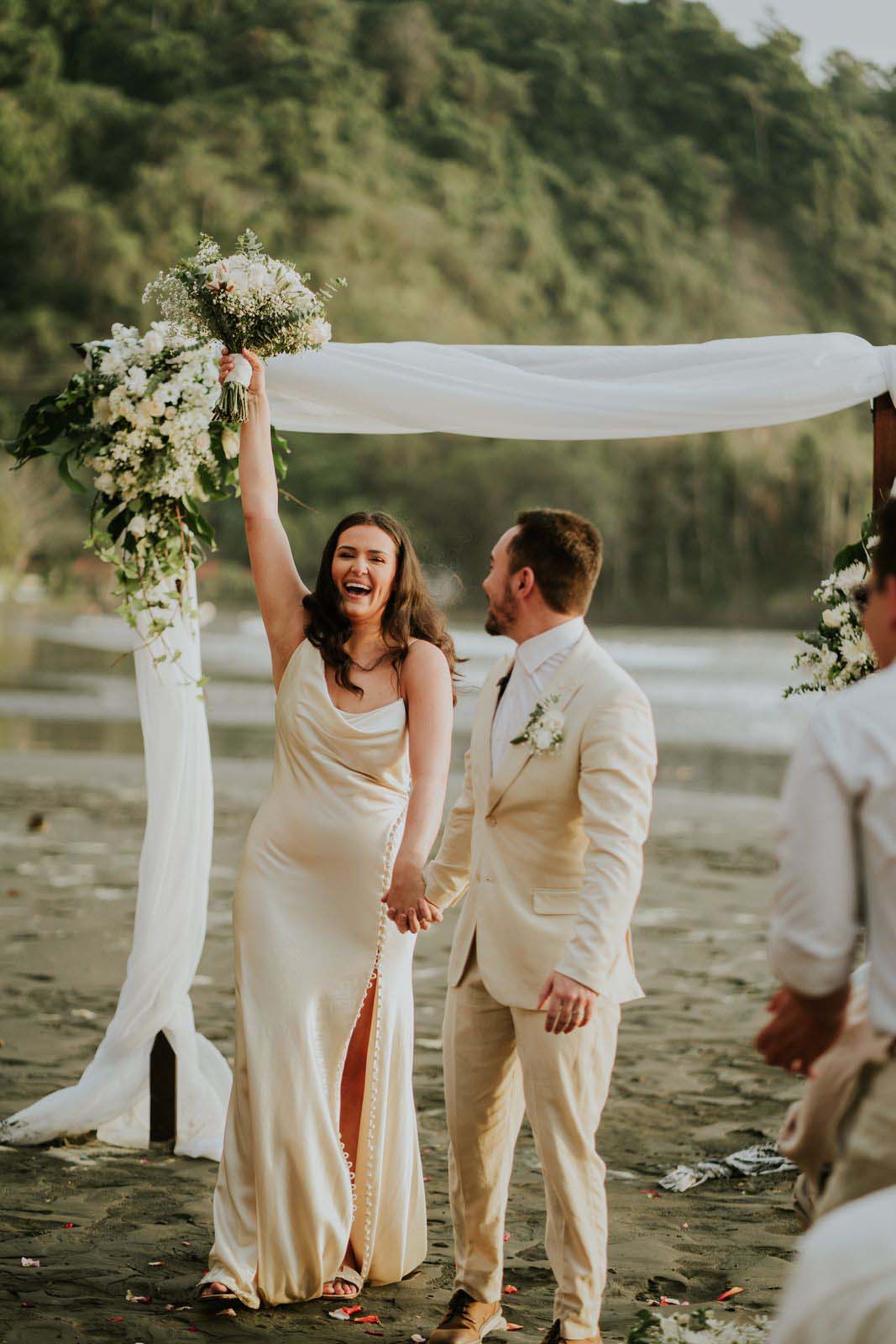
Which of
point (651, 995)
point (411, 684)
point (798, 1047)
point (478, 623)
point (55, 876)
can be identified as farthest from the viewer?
point (478, 623)

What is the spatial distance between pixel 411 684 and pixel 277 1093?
1200 millimetres

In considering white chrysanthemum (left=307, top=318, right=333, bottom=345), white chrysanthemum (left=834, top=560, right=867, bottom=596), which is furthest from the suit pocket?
white chrysanthemum (left=307, top=318, right=333, bottom=345)

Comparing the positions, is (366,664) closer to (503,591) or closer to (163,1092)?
(503,591)

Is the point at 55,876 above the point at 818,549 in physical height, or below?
below

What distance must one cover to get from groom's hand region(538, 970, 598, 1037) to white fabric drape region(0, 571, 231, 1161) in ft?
7.42

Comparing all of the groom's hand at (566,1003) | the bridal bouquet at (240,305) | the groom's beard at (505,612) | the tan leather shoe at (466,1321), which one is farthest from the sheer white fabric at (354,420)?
the groom's hand at (566,1003)

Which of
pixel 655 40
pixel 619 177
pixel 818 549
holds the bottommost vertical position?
pixel 818 549

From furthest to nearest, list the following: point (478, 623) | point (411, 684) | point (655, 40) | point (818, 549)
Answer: point (655, 40), point (818, 549), point (478, 623), point (411, 684)

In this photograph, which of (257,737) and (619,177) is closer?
(257,737)

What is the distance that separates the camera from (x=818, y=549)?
226 feet

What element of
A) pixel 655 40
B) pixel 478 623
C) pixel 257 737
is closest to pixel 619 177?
pixel 655 40

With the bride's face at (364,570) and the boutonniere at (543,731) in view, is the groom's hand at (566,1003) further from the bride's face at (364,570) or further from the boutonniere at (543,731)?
the bride's face at (364,570)

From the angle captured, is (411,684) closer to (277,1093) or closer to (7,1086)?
(277,1093)

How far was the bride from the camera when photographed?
4418mm
